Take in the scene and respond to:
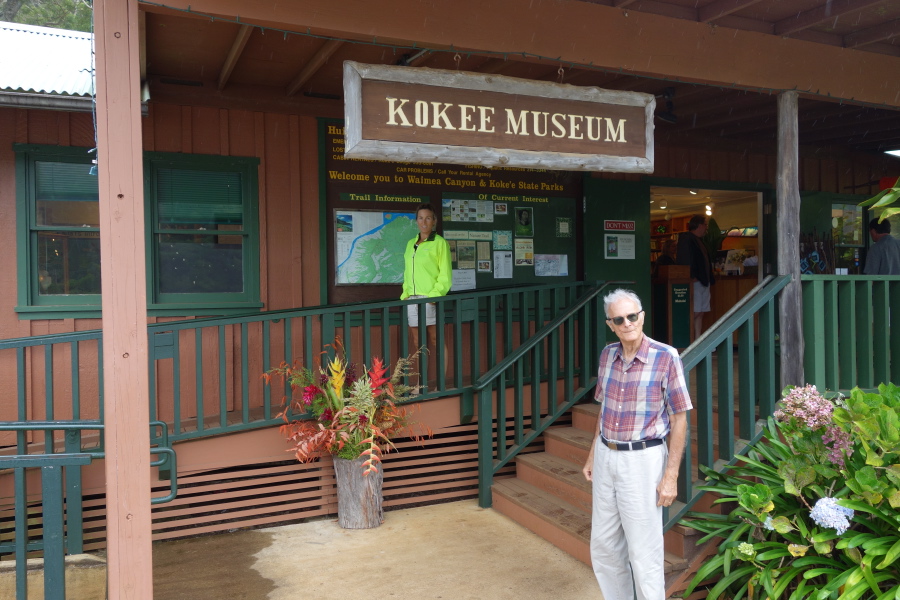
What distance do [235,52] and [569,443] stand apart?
3.99 m

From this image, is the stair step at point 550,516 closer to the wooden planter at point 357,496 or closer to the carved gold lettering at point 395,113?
the wooden planter at point 357,496

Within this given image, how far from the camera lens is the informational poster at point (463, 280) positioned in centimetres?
685

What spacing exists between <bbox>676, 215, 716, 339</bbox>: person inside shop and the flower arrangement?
14.6 feet

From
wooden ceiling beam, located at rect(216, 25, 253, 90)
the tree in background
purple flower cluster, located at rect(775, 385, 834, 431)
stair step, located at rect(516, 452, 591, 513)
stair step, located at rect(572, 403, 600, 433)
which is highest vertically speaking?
the tree in background

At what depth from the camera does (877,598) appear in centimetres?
326

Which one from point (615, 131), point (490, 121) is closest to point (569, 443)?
point (615, 131)

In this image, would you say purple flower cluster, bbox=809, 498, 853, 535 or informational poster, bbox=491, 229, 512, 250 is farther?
informational poster, bbox=491, 229, 512, 250

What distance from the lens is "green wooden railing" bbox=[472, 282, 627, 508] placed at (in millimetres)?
5832

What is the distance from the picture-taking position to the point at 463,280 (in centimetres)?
689

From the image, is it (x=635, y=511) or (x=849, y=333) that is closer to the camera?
(x=635, y=511)

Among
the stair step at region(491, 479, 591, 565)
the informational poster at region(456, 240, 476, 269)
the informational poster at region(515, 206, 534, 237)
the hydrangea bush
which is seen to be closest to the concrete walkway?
the stair step at region(491, 479, 591, 565)

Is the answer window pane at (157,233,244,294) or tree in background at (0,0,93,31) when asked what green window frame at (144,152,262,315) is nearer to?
window pane at (157,233,244,294)

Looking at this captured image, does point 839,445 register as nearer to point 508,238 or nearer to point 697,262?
point 508,238

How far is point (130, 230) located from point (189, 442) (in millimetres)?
2431
